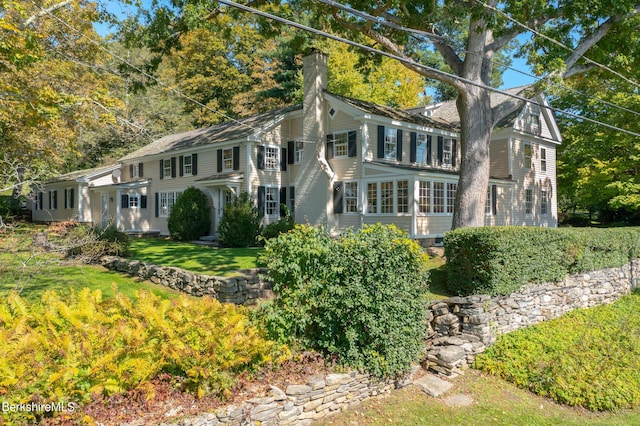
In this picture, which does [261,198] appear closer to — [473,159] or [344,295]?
[473,159]

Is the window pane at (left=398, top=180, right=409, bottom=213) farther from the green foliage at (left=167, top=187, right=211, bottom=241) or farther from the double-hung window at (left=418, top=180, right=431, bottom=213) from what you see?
the green foliage at (left=167, top=187, right=211, bottom=241)

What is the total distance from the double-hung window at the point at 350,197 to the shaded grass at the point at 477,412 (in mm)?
11216

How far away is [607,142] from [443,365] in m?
19.6

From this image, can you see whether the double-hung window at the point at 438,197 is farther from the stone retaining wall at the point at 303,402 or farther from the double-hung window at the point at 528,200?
the stone retaining wall at the point at 303,402

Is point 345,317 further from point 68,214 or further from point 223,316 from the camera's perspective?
point 68,214

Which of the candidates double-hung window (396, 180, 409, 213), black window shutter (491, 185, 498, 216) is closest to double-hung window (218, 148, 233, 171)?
double-hung window (396, 180, 409, 213)

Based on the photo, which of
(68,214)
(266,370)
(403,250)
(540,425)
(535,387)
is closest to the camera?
(266,370)

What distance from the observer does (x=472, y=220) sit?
476 inches

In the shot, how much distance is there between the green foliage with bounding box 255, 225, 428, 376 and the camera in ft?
20.5

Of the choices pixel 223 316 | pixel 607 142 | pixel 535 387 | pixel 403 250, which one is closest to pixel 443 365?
pixel 535 387

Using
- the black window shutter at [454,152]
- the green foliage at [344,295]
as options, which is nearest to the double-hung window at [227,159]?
the black window shutter at [454,152]

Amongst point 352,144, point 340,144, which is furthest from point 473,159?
point 340,144

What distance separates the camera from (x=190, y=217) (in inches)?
771

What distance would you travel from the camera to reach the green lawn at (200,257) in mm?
Result: 11621
